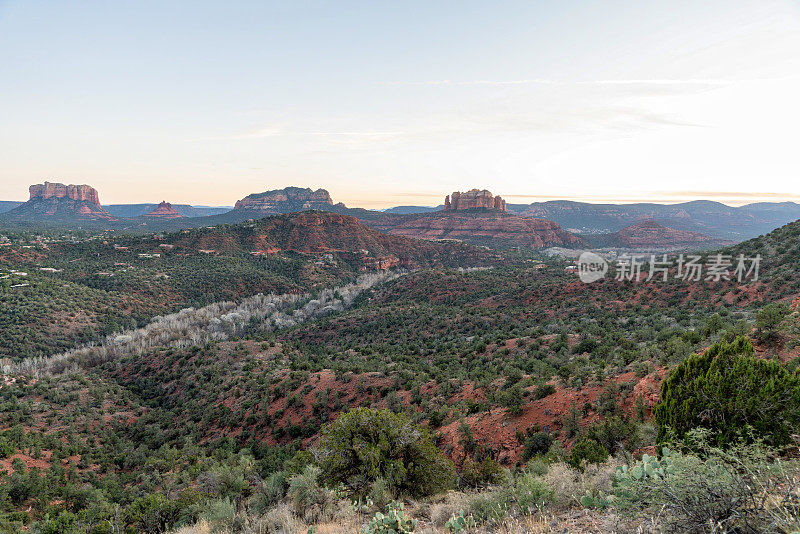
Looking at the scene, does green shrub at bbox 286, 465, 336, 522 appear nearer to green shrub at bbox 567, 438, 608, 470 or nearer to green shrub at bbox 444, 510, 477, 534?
green shrub at bbox 444, 510, 477, 534

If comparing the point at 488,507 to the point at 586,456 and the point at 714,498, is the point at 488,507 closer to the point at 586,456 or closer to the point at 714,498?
the point at 714,498

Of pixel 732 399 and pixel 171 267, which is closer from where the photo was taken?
pixel 732 399

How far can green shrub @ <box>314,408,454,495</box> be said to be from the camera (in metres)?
7.82

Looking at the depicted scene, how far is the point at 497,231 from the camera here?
552 ft

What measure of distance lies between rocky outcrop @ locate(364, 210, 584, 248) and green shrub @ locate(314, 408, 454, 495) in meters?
149

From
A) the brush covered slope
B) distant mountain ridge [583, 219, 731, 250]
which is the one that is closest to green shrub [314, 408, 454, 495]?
the brush covered slope

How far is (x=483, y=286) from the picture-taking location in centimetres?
5759

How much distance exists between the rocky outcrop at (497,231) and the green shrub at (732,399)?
148589mm

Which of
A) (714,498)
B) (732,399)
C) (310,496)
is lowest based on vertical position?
(310,496)

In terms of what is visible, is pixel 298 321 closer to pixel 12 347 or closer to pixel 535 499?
pixel 12 347

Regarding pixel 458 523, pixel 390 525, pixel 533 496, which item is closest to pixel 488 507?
pixel 533 496

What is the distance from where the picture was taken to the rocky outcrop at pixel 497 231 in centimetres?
15750

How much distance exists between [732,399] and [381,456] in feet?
24.2

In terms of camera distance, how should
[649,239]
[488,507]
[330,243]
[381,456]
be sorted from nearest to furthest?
[488,507]
[381,456]
[330,243]
[649,239]
